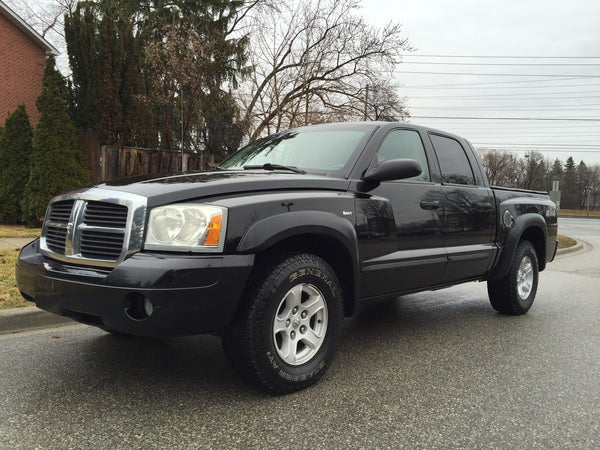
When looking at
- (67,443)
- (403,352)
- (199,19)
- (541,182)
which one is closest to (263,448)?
(67,443)

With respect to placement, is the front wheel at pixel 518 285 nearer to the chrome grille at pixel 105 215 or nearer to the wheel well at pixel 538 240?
the wheel well at pixel 538 240

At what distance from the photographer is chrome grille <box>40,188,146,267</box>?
2.83 m

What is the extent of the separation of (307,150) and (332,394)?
6.40ft

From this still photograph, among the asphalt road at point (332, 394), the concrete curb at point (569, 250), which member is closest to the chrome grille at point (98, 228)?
the asphalt road at point (332, 394)

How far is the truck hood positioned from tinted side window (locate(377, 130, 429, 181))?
2.23ft

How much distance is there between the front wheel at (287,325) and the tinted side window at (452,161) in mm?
1924

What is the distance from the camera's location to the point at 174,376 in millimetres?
3438

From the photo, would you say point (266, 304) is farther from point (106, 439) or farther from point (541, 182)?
point (541, 182)

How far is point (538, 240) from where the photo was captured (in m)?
6.04

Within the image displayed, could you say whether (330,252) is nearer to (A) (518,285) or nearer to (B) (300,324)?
(B) (300,324)

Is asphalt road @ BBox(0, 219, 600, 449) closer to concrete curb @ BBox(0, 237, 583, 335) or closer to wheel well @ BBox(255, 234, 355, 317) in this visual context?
concrete curb @ BBox(0, 237, 583, 335)

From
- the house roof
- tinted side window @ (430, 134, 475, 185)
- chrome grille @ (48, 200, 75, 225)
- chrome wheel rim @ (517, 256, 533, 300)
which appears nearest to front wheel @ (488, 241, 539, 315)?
chrome wheel rim @ (517, 256, 533, 300)

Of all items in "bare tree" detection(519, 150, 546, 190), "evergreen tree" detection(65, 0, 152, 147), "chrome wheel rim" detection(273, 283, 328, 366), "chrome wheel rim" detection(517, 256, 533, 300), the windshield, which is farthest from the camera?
"bare tree" detection(519, 150, 546, 190)

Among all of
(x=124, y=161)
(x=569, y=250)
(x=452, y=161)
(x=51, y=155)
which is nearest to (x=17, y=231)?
(x=51, y=155)
